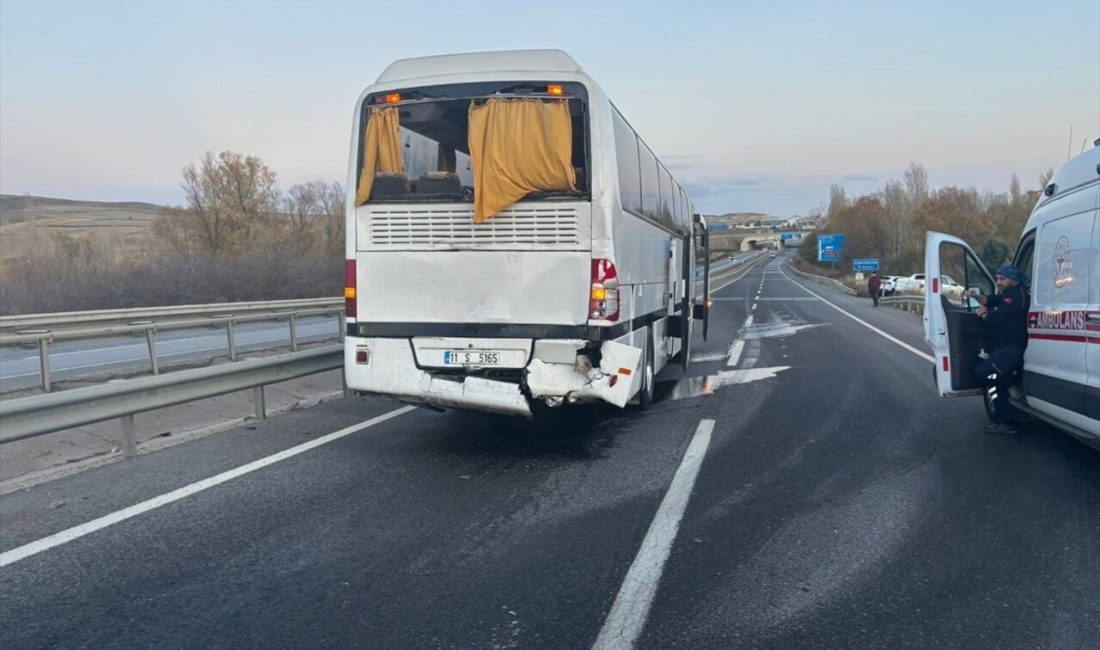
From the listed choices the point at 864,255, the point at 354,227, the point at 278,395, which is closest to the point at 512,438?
the point at 354,227

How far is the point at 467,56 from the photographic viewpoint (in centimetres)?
779

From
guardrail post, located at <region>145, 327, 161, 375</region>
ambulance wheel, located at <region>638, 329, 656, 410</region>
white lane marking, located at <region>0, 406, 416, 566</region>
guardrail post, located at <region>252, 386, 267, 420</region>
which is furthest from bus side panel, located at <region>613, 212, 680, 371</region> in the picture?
guardrail post, located at <region>145, 327, 161, 375</region>

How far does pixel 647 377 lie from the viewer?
391 inches

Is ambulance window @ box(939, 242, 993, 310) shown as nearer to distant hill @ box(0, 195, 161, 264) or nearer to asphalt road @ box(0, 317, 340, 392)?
asphalt road @ box(0, 317, 340, 392)

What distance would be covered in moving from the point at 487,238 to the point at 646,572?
3.52 m

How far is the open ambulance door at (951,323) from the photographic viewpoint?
26.4 feet

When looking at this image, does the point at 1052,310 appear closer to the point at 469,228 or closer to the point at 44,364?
the point at 469,228

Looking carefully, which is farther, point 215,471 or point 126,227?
point 126,227

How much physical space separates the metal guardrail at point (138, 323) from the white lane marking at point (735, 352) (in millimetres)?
7275

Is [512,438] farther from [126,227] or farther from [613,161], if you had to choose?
[126,227]

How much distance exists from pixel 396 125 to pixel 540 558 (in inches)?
167

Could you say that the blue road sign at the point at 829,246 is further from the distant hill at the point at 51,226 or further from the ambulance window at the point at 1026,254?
the ambulance window at the point at 1026,254

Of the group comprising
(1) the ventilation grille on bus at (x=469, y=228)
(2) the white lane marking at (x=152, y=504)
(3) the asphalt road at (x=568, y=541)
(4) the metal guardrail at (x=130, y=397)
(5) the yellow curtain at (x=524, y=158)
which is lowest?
(3) the asphalt road at (x=568, y=541)

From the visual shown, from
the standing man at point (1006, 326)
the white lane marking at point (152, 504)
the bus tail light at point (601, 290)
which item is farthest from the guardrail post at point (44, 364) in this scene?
the standing man at point (1006, 326)
